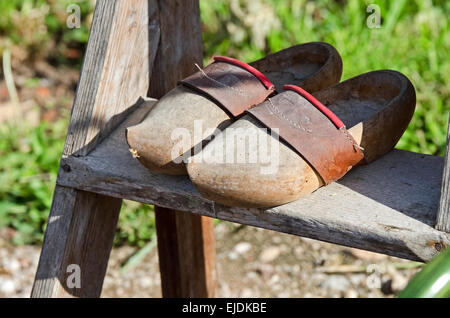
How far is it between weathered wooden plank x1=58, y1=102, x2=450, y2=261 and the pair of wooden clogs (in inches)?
1.2

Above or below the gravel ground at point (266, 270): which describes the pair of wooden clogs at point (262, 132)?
above

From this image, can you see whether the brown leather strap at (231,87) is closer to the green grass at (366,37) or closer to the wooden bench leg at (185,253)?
the wooden bench leg at (185,253)

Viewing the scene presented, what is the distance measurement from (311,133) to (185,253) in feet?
2.38

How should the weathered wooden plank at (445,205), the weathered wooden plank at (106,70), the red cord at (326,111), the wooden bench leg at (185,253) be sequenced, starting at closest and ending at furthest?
the weathered wooden plank at (445,205) → the red cord at (326,111) → the weathered wooden plank at (106,70) → the wooden bench leg at (185,253)

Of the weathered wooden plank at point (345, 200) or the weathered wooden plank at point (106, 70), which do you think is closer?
the weathered wooden plank at point (345, 200)

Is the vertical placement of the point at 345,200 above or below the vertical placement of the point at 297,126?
below

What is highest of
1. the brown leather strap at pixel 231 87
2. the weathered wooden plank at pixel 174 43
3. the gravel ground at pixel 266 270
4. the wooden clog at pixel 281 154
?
the weathered wooden plank at pixel 174 43

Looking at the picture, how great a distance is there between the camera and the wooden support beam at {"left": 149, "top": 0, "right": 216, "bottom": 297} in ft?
4.23

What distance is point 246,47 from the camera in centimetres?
290

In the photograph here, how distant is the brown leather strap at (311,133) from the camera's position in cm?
94

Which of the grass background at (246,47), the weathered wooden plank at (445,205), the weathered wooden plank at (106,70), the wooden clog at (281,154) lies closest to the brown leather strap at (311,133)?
the wooden clog at (281,154)

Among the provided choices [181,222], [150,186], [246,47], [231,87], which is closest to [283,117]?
[231,87]

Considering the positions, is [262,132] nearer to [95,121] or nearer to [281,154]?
[281,154]

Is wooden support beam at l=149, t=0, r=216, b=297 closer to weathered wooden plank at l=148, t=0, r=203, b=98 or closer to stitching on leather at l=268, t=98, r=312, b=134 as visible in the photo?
weathered wooden plank at l=148, t=0, r=203, b=98
